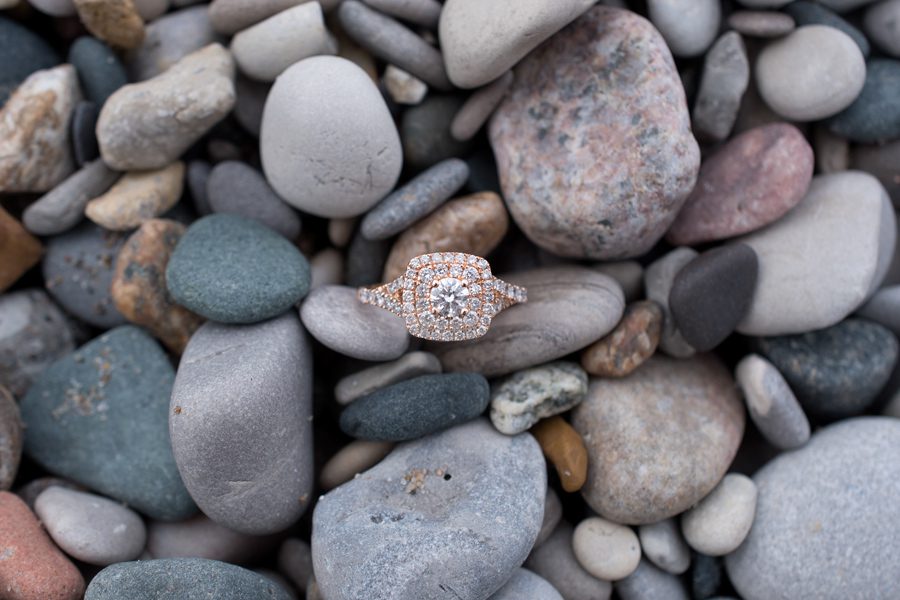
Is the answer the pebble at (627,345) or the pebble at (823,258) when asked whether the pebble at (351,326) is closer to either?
the pebble at (627,345)

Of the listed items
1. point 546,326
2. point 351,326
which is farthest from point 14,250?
point 546,326

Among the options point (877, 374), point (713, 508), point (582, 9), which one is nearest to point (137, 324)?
point (582, 9)

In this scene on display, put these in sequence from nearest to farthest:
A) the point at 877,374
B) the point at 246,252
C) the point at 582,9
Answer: the point at 582,9 → the point at 246,252 → the point at 877,374

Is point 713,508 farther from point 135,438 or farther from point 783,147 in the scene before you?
point 135,438

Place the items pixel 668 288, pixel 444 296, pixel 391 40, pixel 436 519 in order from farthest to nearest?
pixel 668 288, pixel 391 40, pixel 444 296, pixel 436 519

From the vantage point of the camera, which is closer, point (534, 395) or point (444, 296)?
point (444, 296)

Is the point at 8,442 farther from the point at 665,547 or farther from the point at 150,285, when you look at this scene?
the point at 665,547

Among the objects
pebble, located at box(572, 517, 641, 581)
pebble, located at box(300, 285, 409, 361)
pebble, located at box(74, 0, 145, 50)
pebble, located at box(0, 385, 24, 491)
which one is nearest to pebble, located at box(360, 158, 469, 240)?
pebble, located at box(300, 285, 409, 361)
